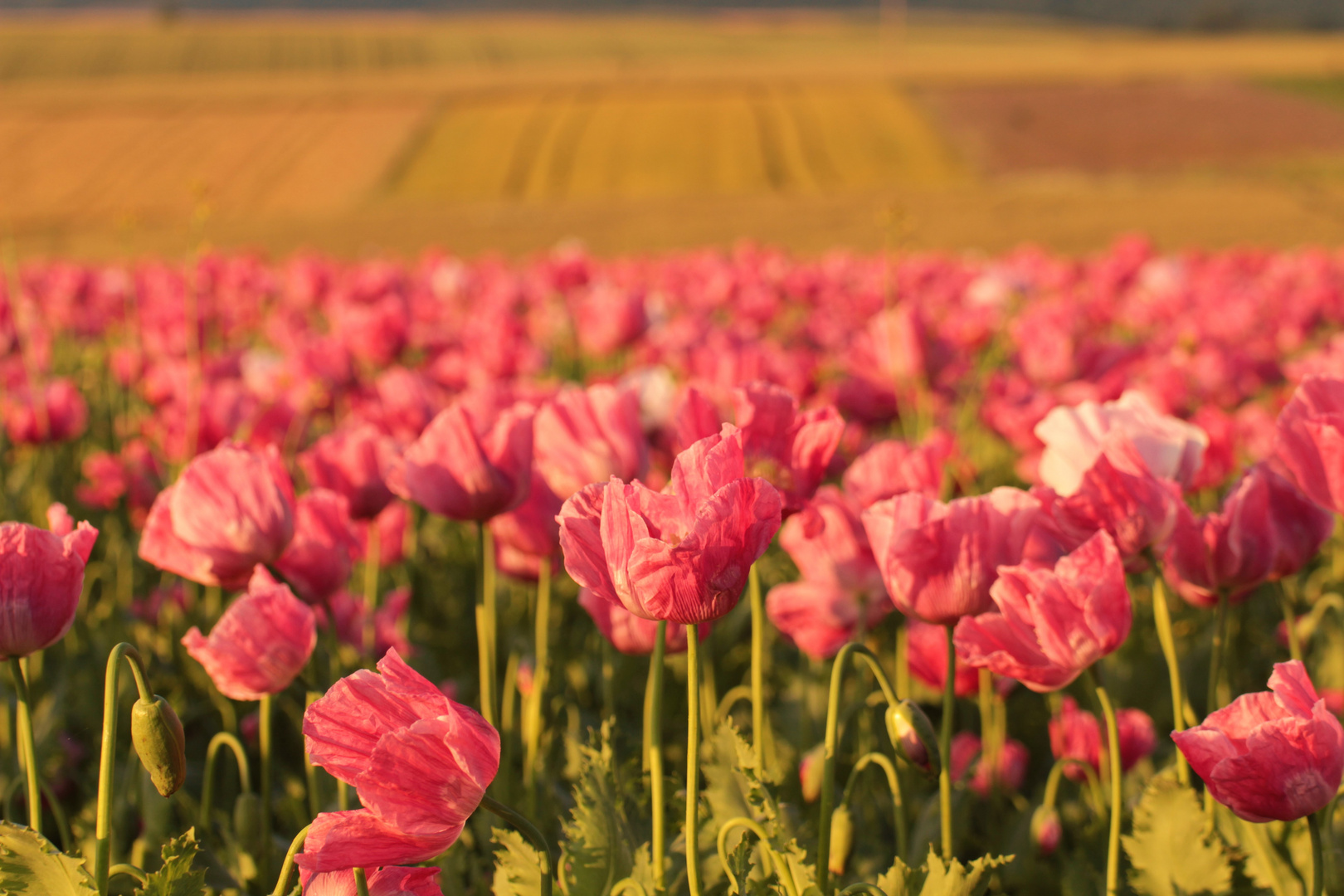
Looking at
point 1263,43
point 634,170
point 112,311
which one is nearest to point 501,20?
point 1263,43

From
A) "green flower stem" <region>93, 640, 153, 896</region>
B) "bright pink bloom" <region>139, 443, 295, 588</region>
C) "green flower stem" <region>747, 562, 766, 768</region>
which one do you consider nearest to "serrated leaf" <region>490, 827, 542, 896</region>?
"green flower stem" <region>747, 562, 766, 768</region>

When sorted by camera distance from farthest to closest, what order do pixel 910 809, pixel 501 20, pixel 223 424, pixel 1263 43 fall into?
1. pixel 501 20
2. pixel 1263 43
3. pixel 223 424
4. pixel 910 809

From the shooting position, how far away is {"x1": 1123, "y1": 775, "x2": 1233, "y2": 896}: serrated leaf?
1.37 metres

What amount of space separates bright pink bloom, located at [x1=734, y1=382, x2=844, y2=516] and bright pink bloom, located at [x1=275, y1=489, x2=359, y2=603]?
0.66 metres

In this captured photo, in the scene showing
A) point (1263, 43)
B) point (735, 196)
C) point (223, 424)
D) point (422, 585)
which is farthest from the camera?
point (1263, 43)

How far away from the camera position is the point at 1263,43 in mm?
68750

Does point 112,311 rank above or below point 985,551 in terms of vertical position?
below

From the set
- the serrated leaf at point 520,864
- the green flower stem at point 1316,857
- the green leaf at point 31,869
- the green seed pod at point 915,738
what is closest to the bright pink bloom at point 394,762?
the serrated leaf at point 520,864

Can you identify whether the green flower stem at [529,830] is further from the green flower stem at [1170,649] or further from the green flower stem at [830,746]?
the green flower stem at [1170,649]

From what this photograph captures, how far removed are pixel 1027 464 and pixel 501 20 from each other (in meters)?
107

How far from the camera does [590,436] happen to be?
1693 mm

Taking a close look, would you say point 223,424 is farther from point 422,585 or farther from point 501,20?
point 501,20

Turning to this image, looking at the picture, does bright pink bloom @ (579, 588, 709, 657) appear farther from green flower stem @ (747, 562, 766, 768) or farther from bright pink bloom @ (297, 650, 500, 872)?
bright pink bloom @ (297, 650, 500, 872)

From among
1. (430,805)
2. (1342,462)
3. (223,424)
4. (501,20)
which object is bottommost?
(501,20)
